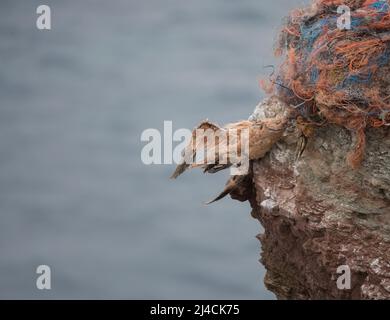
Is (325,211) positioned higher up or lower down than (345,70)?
lower down

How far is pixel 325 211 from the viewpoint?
28.8 ft

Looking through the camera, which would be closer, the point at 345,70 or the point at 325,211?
the point at 345,70

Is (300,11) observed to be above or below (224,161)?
above

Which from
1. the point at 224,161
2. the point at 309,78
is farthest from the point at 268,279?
the point at 309,78

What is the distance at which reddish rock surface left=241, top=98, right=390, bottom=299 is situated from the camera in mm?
8445

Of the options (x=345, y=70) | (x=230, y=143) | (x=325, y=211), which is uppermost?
(x=345, y=70)

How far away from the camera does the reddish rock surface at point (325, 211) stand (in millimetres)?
8445

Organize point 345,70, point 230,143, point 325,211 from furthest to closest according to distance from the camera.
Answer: point 230,143, point 325,211, point 345,70

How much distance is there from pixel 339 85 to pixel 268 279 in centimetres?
258

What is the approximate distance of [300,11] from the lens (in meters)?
9.55

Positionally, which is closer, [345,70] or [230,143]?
[345,70]

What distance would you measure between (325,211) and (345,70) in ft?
4.46

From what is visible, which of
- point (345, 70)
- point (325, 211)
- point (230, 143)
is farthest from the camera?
point (230, 143)
